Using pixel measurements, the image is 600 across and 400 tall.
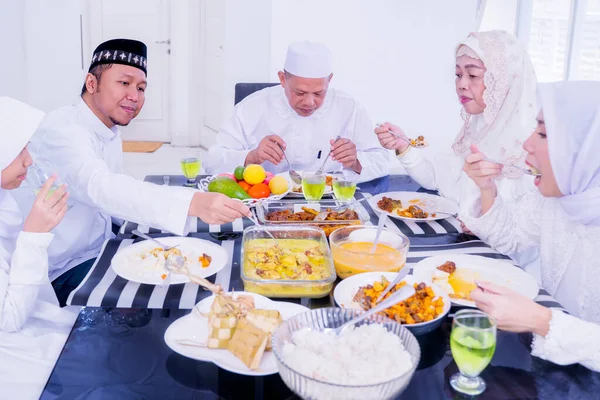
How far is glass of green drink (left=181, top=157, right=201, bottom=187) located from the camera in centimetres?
242

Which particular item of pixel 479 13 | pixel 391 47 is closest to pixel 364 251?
pixel 391 47

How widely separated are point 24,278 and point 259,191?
3.07ft

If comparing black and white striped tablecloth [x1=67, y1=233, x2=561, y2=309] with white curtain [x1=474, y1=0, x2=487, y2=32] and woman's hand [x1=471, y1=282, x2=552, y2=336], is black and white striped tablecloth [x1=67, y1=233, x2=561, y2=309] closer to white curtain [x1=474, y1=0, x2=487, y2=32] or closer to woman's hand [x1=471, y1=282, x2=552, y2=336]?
woman's hand [x1=471, y1=282, x2=552, y2=336]

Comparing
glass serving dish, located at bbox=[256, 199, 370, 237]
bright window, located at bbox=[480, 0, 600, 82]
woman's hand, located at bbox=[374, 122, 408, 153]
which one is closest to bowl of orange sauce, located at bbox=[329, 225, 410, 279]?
glass serving dish, located at bbox=[256, 199, 370, 237]

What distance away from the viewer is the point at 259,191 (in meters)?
2.25

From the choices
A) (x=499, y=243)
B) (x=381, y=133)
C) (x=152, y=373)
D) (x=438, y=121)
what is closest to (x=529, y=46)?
(x=438, y=121)

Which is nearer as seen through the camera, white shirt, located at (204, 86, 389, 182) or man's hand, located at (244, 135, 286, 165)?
man's hand, located at (244, 135, 286, 165)

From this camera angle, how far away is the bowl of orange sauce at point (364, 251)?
1.59m

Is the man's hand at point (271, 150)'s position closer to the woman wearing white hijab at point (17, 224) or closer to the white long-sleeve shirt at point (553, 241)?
the white long-sleeve shirt at point (553, 241)

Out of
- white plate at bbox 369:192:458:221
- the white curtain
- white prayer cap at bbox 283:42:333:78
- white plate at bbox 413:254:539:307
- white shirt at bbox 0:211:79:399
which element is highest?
the white curtain

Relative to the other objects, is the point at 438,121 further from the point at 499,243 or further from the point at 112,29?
the point at 112,29

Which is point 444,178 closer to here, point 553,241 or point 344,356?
point 553,241

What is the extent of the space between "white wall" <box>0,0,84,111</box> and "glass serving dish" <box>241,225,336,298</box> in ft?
12.5

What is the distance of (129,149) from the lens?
688cm
